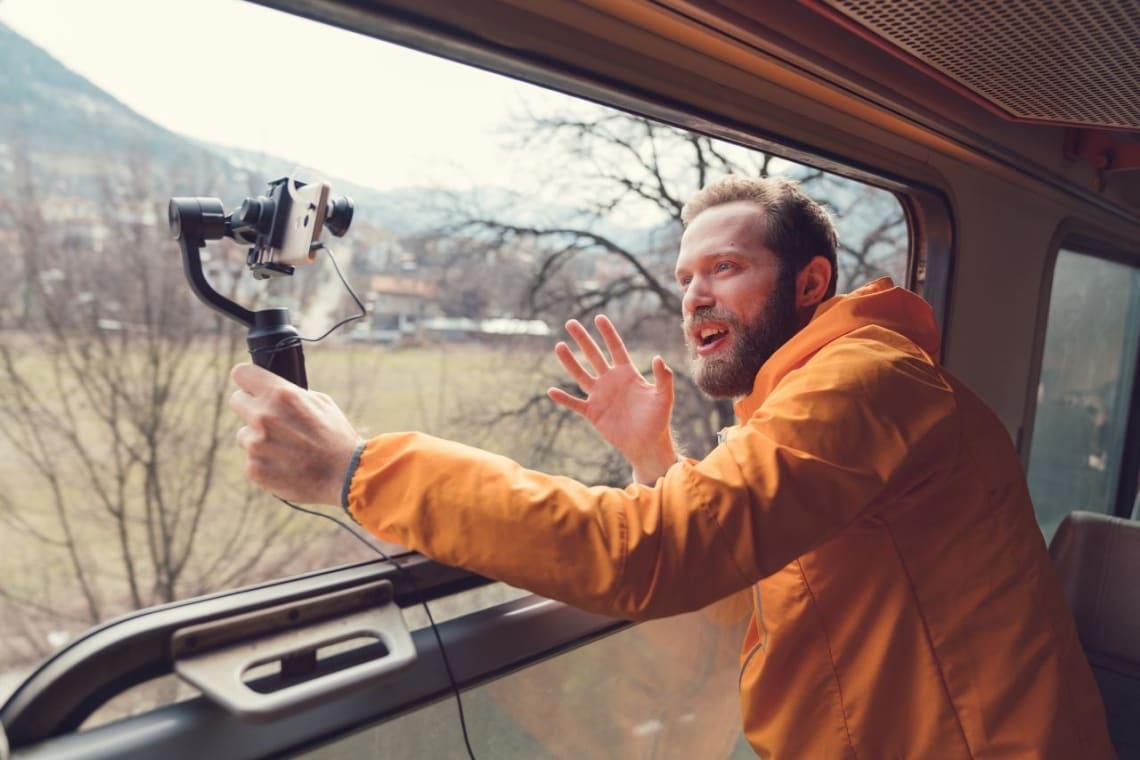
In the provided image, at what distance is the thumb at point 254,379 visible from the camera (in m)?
0.96

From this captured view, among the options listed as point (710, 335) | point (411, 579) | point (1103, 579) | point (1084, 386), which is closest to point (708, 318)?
point (710, 335)

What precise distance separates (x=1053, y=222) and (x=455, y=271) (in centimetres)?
284

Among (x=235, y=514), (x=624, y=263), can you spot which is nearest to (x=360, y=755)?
(x=235, y=514)

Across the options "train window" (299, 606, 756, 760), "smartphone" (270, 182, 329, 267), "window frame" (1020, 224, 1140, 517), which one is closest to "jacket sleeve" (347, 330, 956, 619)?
"smartphone" (270, 182, 329, 267)

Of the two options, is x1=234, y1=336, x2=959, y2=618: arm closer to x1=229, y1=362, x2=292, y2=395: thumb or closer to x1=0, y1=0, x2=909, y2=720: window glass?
x1=229, y1=362, x2=292, y2=395: thumb

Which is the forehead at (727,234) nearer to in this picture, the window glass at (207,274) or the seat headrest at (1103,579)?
the window glass at (207,274)

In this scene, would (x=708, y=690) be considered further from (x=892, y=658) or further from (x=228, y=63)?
(x=228, y=63)

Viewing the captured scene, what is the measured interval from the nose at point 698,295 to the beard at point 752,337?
0.01 metres

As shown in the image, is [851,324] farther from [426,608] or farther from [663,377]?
[426,608]

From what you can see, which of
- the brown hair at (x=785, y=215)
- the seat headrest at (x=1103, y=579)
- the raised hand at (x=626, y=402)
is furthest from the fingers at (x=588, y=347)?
the seat headrest at (x=1103, y=579)

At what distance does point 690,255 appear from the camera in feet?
5.12

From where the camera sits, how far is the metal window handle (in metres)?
1.09

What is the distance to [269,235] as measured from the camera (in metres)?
1.04

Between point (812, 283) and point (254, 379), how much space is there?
111 cm
